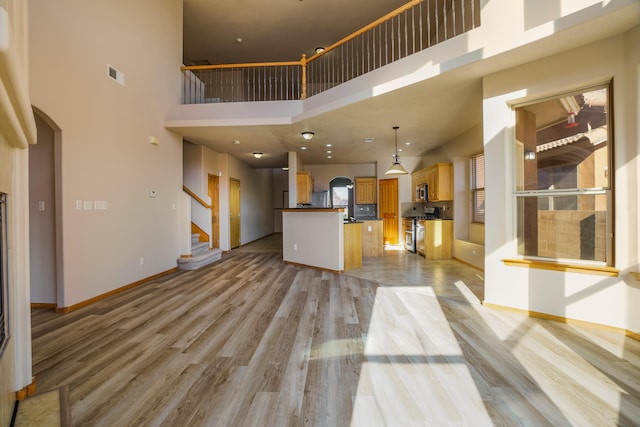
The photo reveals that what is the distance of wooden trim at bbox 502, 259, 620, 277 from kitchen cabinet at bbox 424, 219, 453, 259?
11.6ft

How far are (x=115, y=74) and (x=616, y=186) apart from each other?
612 centimetres

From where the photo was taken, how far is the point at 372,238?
7.18m

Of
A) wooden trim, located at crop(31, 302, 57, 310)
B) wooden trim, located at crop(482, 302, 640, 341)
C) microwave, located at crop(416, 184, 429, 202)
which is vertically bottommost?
wooden trim, located at crop(482, 302, 640, 341)

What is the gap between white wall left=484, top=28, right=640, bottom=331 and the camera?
258 cm

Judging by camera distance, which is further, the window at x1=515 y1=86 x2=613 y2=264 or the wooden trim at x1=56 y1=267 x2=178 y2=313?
the wooden trim at x1=56 y1=267 x2=178 y2=313

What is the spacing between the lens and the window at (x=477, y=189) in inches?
236

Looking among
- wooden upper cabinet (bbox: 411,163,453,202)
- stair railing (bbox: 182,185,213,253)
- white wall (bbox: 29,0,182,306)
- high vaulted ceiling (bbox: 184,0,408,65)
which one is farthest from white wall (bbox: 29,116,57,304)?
wooden upper cabinet (bbox: 411,163,453,202)

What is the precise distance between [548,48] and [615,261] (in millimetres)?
2142

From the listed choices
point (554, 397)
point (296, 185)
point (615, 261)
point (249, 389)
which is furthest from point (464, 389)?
point (296, 185)

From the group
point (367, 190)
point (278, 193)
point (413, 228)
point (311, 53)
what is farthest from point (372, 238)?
point (278, 193)

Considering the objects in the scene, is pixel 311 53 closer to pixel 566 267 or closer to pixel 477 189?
pixel 477 189

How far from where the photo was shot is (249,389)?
1820 mm

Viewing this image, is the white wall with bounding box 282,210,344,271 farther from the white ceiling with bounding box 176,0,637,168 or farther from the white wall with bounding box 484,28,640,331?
the white wall with bounding box 484,28,640,331

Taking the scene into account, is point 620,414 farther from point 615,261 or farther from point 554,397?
point 615,261
